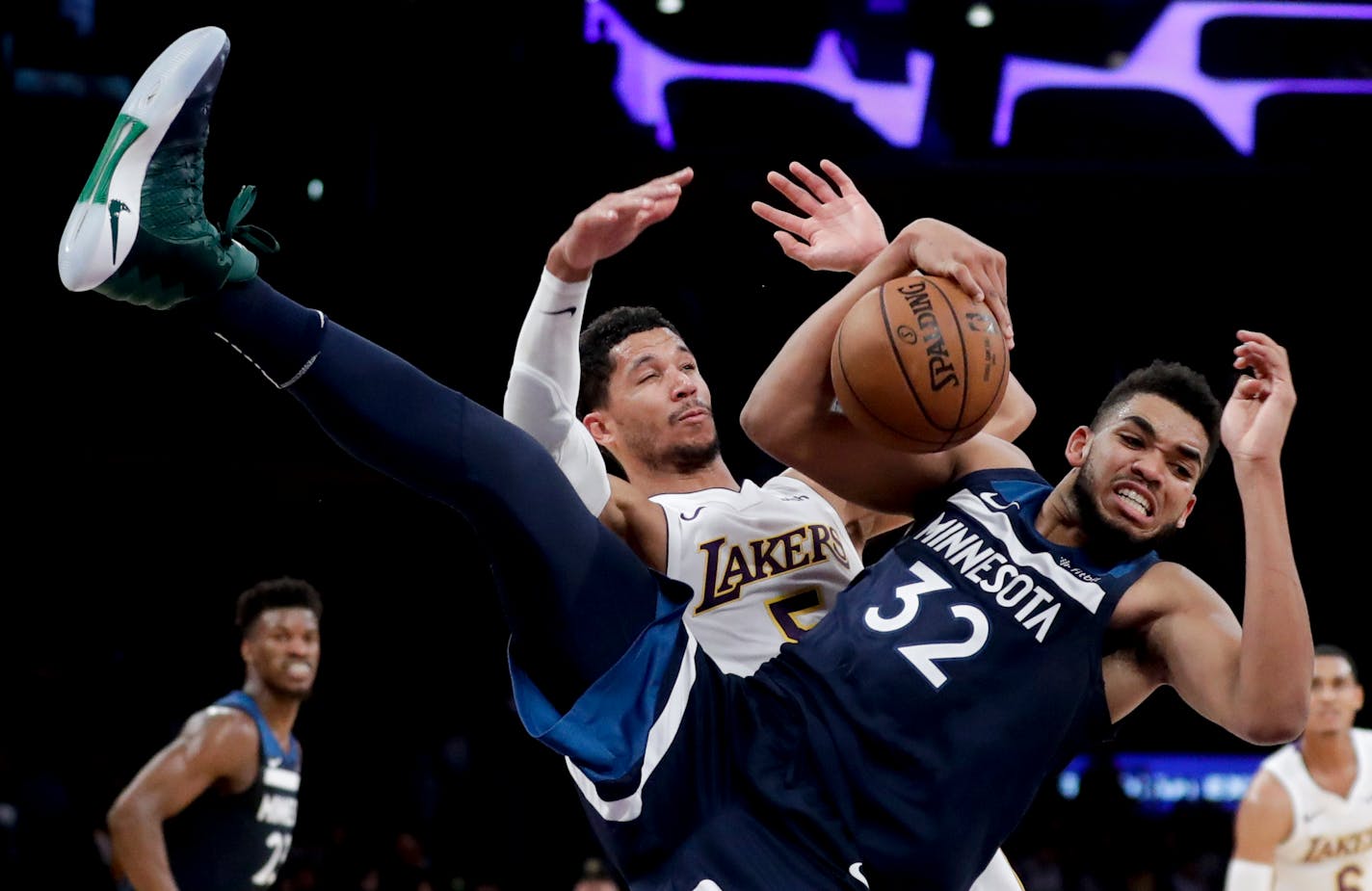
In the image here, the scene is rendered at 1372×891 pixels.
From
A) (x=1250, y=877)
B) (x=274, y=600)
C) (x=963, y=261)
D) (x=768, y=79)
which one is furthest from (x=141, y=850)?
(x=768, y=79)

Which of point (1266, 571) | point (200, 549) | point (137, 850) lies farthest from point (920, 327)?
point (200, 549)

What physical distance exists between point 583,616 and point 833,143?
24.0 ft

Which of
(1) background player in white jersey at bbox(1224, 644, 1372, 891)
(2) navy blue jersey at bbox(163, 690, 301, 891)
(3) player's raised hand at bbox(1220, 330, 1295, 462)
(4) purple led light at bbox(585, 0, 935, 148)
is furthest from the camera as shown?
(4) purple led light at bbox(585, 0, 935, 148)

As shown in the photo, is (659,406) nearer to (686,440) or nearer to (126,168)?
(686,440)

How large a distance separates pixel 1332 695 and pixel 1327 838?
0.57 metres

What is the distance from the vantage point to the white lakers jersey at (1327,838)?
20.5ft

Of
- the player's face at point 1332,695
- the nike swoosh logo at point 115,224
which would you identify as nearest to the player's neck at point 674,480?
the nike swoosh logo at point 115,224

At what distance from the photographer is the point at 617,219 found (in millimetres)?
2904

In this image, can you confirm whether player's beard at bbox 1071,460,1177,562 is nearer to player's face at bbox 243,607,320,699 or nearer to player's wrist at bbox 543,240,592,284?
player's wrist at bbox 543,240,592,284

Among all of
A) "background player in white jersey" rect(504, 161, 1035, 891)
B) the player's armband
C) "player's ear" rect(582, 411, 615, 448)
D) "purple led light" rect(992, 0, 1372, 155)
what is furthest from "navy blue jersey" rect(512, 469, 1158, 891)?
"purple led light" rect(992, 0, 1372, 155)

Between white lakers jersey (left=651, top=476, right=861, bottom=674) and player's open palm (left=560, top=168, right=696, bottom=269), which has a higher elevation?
player's open palm (left=560, top=168, right=696, bottom=269)

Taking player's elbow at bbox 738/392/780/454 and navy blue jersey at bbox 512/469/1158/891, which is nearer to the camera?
navy blue jersey at bbox 512/469/1158/891

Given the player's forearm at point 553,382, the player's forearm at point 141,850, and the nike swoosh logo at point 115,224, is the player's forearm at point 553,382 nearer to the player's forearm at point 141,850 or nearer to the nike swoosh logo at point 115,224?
the nike swoosh logo at point 115,224

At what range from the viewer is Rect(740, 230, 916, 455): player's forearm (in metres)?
3.02
